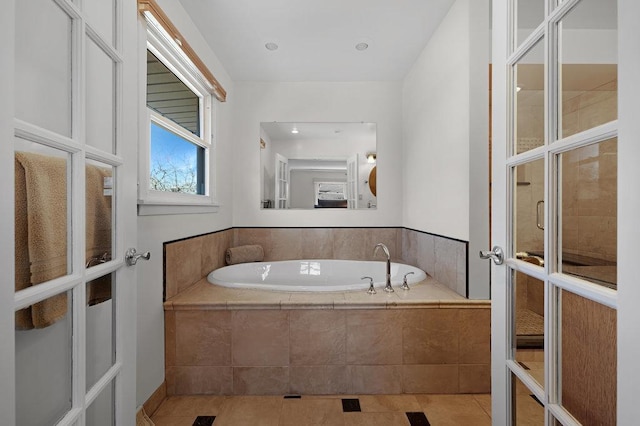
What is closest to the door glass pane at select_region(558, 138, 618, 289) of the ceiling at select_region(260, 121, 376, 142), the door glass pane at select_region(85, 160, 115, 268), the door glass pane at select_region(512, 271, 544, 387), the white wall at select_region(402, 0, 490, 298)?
the door glass pane at select_region(512, 271, 544, 387)

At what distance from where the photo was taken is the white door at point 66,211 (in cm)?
67

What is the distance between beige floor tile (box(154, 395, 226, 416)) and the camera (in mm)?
1733

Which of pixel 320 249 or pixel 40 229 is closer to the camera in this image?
pixel 40 229

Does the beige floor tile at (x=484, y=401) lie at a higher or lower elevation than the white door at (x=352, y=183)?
lower

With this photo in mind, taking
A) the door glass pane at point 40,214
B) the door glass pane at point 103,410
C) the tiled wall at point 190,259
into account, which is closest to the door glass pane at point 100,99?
the door glass pane at point 40,214

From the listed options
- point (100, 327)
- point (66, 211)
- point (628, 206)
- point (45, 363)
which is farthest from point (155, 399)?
point (628, 206)

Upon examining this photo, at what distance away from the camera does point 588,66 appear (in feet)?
2.50

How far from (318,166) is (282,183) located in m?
0.42

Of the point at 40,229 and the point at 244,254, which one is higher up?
the point at 40,229

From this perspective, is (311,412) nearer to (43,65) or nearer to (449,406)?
(449,406)

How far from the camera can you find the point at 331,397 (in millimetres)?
1868

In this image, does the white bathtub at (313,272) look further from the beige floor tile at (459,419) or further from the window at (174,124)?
the beige floor tile at (459,419)

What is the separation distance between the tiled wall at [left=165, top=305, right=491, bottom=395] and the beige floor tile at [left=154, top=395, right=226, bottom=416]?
0.04 meters

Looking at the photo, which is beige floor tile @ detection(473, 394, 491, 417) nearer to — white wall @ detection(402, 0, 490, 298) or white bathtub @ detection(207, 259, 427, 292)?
white wall @ detection(402, 0, 490, 298)
